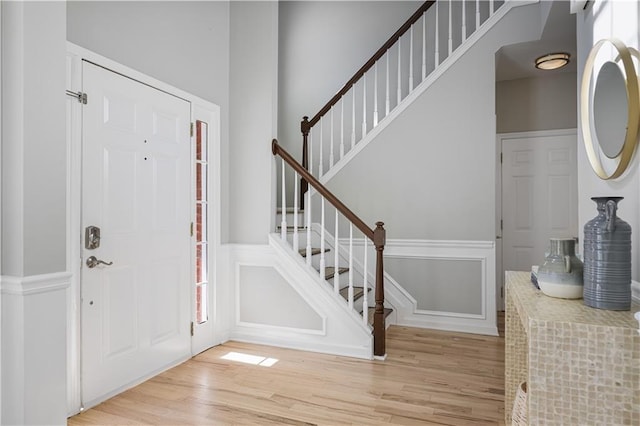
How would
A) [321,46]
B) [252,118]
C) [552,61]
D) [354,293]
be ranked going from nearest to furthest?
[252,118], [354,293], [552,61], [321,46]

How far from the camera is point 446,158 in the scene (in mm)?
3646

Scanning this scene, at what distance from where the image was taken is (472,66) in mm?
3555

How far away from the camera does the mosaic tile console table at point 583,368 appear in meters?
1.09

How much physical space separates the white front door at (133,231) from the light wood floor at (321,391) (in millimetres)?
215

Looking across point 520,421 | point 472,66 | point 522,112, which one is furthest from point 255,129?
point 522,112

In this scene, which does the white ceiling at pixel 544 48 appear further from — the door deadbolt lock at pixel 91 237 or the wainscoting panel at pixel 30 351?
the wainscoting panel at pixel 30 351

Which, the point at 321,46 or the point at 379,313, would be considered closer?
the point at 379,313

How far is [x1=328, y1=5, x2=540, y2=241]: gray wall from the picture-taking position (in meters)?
3.50

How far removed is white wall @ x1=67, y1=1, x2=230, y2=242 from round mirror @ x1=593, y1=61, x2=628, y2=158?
2.62 metres

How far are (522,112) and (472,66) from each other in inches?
46.0

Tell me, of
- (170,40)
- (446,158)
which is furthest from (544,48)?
(170,40)

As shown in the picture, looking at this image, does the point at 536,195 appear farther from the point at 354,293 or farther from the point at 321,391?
the point at 321,391

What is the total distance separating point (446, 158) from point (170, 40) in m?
2.62

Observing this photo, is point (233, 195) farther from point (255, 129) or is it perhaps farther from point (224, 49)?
point (224, 49)
